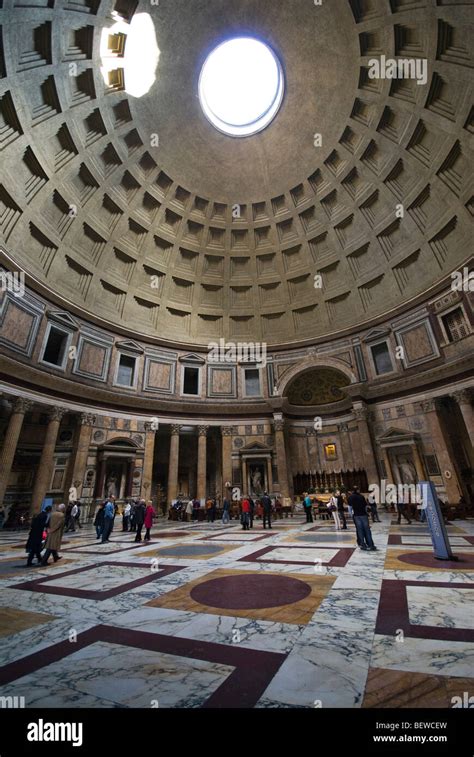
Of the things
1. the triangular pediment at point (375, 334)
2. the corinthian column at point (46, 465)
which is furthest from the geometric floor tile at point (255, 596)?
the triangular pediment at point (375, 334)

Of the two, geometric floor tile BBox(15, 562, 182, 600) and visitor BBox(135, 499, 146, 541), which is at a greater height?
visitor BBox(135, 499, 146, 541)

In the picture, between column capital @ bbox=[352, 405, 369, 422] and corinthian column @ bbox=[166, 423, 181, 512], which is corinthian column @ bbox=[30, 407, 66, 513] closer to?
corinthian column @ bbox=[166, 423, 181, 512]

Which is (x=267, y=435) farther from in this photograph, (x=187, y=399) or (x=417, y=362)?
(x=417, y=362)

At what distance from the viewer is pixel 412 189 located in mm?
23094

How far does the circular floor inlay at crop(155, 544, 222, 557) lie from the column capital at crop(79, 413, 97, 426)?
14710mm

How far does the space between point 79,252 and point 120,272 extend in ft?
11.4

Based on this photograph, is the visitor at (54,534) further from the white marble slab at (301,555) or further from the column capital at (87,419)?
the column capital at (87,419)

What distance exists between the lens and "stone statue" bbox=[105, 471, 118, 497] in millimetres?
21309

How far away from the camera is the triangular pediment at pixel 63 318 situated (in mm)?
21081

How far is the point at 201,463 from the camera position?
24.6 metres

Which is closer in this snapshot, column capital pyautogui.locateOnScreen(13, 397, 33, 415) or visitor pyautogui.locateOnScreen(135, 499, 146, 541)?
visitor pyautogui.locateOnScreen(135, 499, 146, 541)

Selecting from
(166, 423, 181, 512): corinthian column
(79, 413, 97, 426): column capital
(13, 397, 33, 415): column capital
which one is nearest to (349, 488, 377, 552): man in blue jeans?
(166, 423, 181, 512): corinthian column

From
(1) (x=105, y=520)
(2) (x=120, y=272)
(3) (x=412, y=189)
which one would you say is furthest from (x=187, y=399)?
(3) (x=412, y=189)

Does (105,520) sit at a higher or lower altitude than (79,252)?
lower
